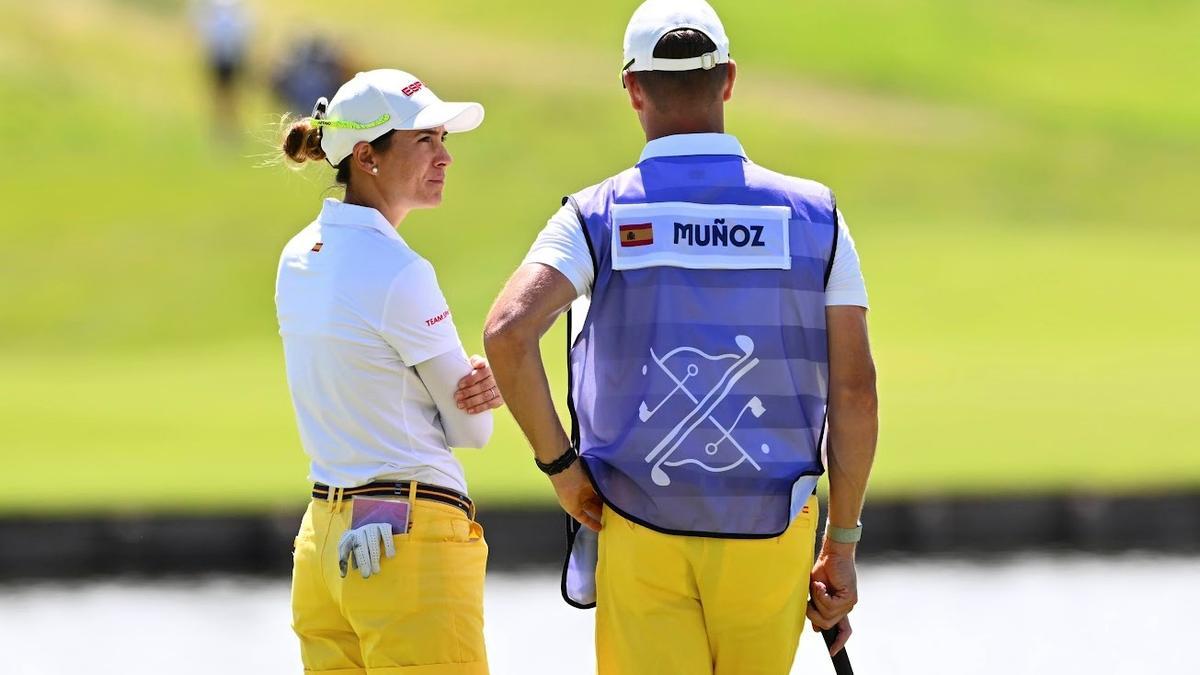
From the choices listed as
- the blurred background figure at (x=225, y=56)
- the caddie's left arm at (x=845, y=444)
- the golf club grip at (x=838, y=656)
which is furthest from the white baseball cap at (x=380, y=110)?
the blurred background figure at (x=225, y=56)

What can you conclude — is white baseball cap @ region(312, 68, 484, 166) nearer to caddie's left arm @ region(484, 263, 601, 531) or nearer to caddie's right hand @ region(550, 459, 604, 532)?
caddie's left arm @ region(484, 263, 601, 531)

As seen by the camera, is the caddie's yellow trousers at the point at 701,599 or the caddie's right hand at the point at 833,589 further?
the caddie's right hand at the point at 833,589

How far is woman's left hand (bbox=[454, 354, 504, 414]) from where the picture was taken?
3566 millimetres

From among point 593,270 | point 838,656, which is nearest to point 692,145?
point 593,270

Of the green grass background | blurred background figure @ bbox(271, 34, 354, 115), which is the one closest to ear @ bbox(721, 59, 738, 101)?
the green grass background

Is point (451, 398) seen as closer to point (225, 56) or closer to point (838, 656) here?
point (838, 656)

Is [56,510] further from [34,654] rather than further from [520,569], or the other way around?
[520,569]

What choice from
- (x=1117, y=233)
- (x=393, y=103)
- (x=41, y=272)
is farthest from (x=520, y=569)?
(x=1117, y=233)

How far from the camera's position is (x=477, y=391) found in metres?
3.57

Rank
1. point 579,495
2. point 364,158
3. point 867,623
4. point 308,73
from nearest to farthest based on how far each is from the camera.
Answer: point 579,495
point 364,158
point 867,623
point 308,73

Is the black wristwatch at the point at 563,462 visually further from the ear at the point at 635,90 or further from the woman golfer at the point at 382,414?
the ear at the point at 635,90

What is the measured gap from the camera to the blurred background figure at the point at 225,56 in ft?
81.3

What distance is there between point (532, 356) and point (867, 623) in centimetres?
462

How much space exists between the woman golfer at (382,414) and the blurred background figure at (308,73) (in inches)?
796
